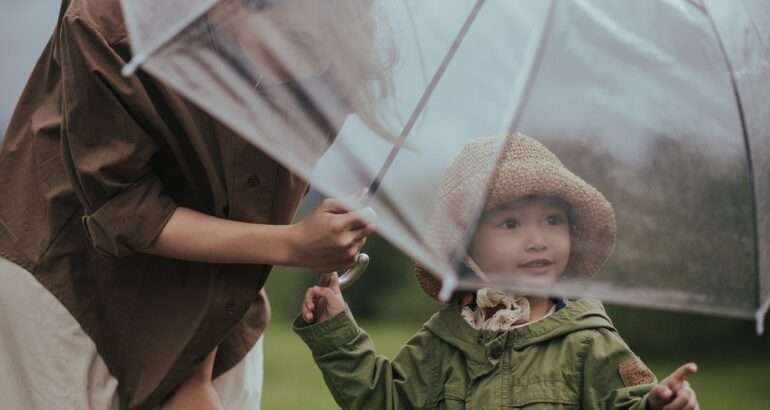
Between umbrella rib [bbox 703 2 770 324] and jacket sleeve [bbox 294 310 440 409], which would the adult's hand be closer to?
jacket sleeve [bbox 294 310 440 409]

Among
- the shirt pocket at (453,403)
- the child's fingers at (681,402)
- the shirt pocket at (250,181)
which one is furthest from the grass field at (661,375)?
the child's fingers at (681,402)

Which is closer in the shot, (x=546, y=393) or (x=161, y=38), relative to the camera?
(x=161, y=38)

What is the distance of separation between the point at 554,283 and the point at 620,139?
26 centimetres

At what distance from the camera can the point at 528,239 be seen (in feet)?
9.12

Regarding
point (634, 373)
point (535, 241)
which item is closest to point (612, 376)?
point (634, 373)

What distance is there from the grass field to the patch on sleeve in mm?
3620

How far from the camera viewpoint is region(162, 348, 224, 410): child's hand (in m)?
2.90

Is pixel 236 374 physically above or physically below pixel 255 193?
below

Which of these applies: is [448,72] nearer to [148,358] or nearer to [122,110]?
[122,110]

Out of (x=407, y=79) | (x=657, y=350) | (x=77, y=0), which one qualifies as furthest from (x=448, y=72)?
(x=657, y=350)

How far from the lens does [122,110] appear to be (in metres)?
2.65

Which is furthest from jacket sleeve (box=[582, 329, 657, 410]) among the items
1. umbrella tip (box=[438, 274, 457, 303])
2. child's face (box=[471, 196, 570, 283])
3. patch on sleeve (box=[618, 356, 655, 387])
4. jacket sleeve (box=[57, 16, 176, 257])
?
jacket sleeve (box=[57, 16, 176, 257])

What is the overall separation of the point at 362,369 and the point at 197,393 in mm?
326

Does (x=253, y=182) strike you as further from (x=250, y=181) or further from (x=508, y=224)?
(x=508, y=224)
